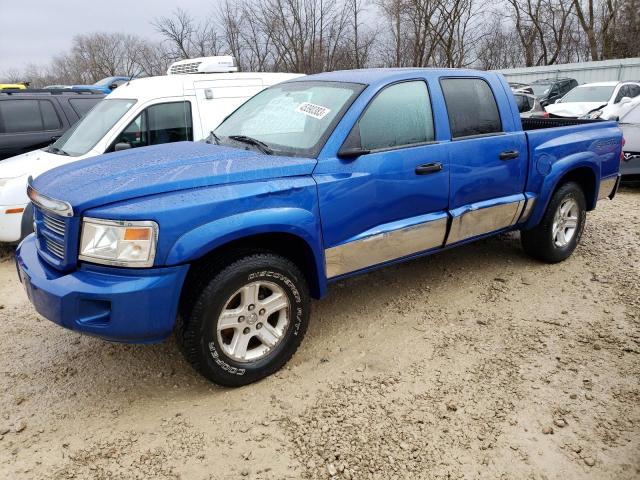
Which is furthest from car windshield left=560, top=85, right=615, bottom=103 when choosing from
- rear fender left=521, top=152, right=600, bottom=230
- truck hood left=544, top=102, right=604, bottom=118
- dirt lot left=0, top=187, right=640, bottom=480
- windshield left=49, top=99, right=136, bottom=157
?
windshield left=49, top=99, right=136, bottom=157

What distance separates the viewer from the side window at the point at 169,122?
19.6 ft

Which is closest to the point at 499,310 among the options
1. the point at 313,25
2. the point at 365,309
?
the point at 365,309

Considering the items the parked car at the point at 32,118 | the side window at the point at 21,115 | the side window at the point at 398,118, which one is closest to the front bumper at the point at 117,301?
the side window at the point at 398,118

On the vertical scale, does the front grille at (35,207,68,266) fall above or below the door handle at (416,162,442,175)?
below

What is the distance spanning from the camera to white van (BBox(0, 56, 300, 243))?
17.3 ft

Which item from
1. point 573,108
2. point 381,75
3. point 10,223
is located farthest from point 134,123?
point 573,108

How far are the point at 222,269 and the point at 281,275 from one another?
1.21 ft

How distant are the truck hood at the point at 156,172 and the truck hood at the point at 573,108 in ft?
36.7

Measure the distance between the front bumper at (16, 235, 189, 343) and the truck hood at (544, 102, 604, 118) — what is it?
12047 millimetres

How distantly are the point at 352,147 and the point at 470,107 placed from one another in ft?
4.33

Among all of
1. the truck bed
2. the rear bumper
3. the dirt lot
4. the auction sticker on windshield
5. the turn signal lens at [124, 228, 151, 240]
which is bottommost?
the dirt lot

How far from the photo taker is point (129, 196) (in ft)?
8.62

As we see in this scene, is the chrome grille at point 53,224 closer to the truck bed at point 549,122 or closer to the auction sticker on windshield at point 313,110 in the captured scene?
the auction sticker on windshield at point 313,110

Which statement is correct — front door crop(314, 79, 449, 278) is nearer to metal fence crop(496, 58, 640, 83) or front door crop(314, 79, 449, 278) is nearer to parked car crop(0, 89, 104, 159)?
parked car crop(0, 89, 104, 159)
